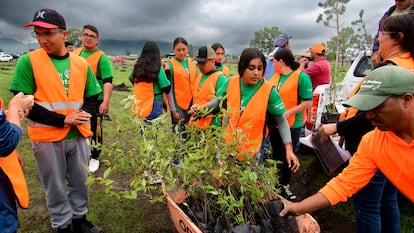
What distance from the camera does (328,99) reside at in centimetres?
459

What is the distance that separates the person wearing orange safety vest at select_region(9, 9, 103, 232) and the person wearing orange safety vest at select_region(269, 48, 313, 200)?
7.08 ft

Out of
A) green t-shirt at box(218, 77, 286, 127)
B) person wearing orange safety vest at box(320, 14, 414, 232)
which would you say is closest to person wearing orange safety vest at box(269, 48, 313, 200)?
green t-shirt at box(218, 77, 286, 127)

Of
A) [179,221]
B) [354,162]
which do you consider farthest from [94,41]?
[354,162]

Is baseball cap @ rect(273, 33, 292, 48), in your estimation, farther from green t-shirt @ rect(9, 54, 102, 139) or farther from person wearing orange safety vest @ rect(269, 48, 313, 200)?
green t-shirt @ rect(9, 54, 102, 139)

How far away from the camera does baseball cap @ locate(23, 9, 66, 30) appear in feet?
7.39

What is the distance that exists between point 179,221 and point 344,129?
1.53m

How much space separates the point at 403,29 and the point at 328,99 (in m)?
2.63

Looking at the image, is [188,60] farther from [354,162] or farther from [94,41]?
[354,162]

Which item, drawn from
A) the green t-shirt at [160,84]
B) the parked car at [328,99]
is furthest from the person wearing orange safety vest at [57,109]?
the parked car at [328,99]

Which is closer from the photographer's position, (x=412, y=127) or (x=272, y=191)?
(x=412, y=127)

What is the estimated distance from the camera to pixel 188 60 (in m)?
4.67

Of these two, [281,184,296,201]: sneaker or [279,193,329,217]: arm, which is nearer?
[279,193,329,217]: arm

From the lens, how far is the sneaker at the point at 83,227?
2.77m

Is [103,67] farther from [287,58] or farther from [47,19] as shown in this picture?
[287,58]
